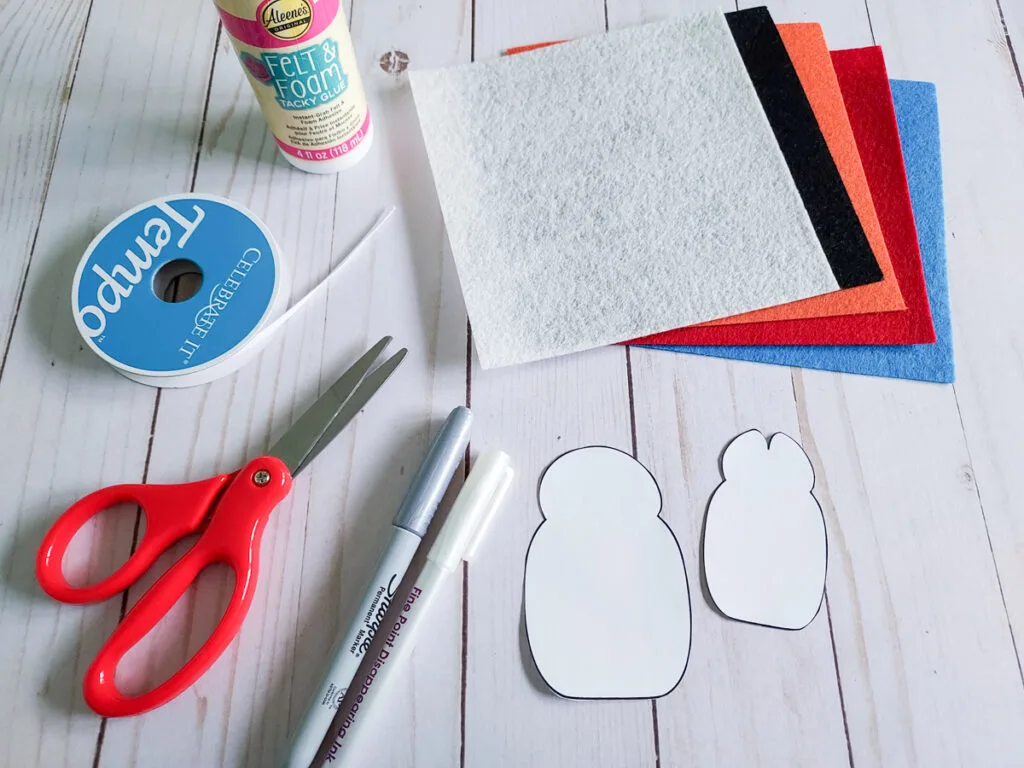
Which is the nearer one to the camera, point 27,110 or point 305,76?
point 305,76

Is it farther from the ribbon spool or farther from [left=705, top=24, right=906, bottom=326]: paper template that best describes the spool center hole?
[left=705, top=24, right=906, bottom=326]: paper template

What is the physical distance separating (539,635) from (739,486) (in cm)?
14

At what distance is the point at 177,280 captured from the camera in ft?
1.53

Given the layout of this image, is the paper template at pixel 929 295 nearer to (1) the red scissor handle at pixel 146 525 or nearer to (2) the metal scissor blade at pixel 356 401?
(2) the metal scissor blade at pixel 356 401

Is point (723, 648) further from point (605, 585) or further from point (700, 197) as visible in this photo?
point (700, 197)

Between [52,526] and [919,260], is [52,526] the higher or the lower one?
the lower one

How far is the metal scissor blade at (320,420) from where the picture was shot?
42 cm

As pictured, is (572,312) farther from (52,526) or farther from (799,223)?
(52,526)

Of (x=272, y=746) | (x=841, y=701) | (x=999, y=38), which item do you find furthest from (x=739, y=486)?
(x=999, y=38)

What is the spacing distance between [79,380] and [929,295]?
524mm

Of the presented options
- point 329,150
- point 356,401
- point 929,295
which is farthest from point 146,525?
point 929,295

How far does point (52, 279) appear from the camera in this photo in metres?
0.47

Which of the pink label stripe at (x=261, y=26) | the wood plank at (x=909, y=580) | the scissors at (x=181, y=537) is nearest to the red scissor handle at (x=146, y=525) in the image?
the scissors at (x=181, y=537)

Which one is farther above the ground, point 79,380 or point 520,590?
point 79,380
